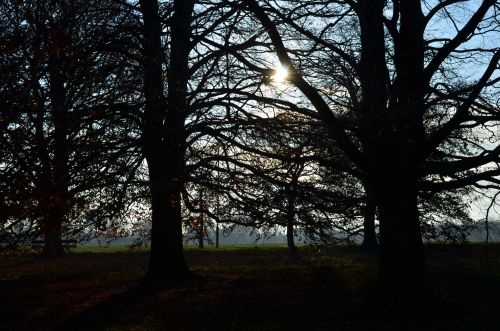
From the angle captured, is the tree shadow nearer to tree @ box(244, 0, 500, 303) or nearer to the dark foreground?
the dark foreground

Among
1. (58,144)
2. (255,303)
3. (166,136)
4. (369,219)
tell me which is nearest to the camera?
(58,144)

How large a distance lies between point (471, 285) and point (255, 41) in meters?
8.00

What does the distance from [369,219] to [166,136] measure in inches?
307

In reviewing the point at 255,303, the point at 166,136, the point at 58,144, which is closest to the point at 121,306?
the point at 255,303

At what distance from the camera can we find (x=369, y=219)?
1616 centimetres

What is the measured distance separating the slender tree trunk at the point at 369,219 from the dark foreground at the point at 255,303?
1.23m

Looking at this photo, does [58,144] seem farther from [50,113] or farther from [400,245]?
[400,245]

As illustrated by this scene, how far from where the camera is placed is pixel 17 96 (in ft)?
26.3

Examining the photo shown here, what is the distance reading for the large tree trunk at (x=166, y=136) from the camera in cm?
1010

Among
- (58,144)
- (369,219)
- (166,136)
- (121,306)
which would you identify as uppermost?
(166,136)

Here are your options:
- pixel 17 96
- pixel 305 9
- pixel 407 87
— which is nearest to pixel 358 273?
pixel 407 87

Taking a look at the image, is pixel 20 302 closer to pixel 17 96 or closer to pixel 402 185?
pixel 17 96

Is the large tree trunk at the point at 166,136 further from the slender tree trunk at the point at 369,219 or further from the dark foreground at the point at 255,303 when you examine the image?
the slender tree trunk at the point at 369,219

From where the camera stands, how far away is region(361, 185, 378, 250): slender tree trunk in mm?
12055
